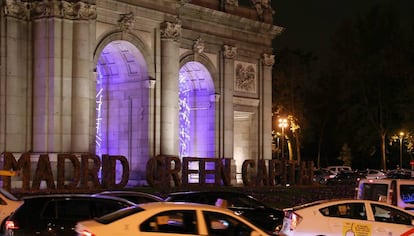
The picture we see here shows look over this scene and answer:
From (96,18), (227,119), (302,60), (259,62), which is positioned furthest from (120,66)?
(302,60)

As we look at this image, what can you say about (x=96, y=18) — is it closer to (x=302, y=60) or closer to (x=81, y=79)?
(x=81, y=79)

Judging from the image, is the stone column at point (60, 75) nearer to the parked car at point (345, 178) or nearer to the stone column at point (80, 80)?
the stone column at point (80, 80)

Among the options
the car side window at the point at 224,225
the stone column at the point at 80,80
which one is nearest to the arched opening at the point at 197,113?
the stone column at the point at 80,80

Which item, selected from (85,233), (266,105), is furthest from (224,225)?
(266,105)

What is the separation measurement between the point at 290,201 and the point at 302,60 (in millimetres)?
48202

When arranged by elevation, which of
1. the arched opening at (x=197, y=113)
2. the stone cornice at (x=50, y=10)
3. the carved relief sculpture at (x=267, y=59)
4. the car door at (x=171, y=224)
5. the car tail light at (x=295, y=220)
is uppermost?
the stone cornice at (x=50, y=10)

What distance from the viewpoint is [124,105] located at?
44188 mm

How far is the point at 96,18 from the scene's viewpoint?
128ft

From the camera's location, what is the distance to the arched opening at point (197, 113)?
49.8 meters

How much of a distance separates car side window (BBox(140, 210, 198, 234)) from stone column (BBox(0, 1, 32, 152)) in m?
25.0

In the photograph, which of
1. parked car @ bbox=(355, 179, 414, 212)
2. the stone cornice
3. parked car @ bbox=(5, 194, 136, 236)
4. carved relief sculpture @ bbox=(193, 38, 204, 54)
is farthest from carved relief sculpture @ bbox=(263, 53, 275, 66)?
parked car @ bbox=(5, 194, 136, 236)

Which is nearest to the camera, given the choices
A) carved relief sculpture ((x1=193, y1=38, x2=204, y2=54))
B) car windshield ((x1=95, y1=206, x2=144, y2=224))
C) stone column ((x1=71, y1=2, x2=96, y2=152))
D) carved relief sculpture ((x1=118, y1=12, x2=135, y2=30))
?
car windshield ((x1=95, y1=206, x2=144, y2=224))

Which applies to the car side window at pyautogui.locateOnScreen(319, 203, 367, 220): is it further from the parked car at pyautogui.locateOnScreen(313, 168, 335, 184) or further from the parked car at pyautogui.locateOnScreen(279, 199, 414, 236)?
the parked car at pyautogui.locateOnScreen(313, 168, 335, 184)

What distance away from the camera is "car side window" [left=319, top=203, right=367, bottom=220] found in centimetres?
1870
